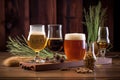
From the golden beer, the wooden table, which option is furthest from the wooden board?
the golden beer

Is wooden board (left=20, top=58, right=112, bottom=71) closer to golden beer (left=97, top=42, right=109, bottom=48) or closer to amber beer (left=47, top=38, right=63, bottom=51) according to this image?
amber beer (left=47, top=38, right=63, bottom=51)

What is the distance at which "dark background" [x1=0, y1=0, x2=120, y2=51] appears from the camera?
9.02ft

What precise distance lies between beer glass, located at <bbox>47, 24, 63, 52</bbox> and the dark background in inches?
53.3

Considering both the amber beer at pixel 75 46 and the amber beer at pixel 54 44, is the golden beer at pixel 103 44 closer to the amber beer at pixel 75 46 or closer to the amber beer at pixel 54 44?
the amber beer at pixel 75 46

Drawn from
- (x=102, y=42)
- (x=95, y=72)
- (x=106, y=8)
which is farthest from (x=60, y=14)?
(x=95, y=72)

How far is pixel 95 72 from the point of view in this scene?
1.25 metres

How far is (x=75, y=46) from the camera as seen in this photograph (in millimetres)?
1442

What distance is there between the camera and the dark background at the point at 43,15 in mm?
2748

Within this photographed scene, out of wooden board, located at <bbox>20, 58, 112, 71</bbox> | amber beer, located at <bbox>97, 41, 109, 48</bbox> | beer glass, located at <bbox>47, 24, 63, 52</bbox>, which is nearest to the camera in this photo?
wooden board, located at <bbox>20, 58, 112, 71</bbox>

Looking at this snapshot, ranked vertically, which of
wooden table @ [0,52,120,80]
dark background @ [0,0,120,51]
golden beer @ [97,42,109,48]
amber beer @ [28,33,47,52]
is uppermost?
dark background @ [0,0,120,51]

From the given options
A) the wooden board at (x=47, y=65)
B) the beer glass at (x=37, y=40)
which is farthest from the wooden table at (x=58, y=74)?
the beer glass at (x=37, y=40)

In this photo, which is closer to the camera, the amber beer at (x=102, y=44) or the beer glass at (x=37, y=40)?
the beer glass at (x=37, y=40)

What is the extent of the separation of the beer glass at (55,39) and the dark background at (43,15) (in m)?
1.35

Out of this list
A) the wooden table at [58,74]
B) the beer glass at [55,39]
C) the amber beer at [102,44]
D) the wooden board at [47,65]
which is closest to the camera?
the wooden table at [58,74]
